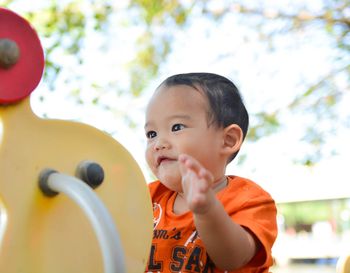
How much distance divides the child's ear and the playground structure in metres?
0.45

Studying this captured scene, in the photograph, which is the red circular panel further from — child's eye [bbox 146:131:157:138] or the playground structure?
child's eye [bbox 146:131:157:138]

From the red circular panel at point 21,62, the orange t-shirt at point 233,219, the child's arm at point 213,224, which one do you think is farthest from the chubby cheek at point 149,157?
the red circular panel at point 21,62

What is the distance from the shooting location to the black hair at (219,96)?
1278mm

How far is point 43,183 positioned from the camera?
2.59 ft

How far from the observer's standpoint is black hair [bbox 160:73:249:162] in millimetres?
1278

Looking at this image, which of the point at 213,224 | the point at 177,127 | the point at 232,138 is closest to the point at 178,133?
the point at 177,127

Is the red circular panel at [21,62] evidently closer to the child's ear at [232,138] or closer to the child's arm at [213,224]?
the child's arm at [213,224]

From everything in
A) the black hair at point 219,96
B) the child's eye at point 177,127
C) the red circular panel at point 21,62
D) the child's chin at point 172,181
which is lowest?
the red circular panel at point 21,62

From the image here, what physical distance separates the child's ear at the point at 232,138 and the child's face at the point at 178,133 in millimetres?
17

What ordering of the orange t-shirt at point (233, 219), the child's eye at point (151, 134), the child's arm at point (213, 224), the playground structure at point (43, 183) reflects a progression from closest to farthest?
1. the playground structure at point (43, 183)
2. the child's arm at point (213, 224)
3. the orange t-shirt at point (233, 219)
4. the child's eye at point (151, 134)

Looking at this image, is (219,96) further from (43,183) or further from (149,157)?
(43,183)

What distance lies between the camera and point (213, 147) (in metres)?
1.25

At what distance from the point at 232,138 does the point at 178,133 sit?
16cm

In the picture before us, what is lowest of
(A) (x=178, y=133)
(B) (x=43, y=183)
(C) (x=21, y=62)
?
(B) (x=43, y=183)
